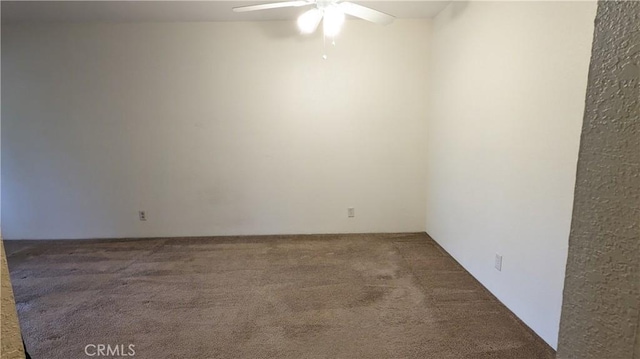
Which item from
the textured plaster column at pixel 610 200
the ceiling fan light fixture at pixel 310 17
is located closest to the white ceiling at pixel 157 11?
the ceiling fan light fixture at pixel 310 17

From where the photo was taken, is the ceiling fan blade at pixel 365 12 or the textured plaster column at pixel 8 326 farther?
the ceiling fan blade at pixel 365 12

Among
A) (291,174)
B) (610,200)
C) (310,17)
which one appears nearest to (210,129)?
(291,174)

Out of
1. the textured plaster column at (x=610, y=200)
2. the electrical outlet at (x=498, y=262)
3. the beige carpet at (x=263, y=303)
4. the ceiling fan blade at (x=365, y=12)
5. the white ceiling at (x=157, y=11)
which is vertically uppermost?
the white ceiling at (x=157, y=11)

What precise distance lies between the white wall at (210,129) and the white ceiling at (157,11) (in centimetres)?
13

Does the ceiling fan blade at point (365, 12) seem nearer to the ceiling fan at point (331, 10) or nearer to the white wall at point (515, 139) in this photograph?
the ceiling fan at point (331, 10)

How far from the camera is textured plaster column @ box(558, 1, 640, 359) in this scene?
0.44 meters

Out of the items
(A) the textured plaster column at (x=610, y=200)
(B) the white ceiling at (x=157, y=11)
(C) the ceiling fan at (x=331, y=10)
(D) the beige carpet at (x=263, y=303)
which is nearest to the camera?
(A) the textured plaster column at (x=610, y=200)

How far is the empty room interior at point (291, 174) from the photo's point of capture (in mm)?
1839

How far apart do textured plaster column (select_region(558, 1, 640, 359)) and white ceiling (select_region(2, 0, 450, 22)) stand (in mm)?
2834

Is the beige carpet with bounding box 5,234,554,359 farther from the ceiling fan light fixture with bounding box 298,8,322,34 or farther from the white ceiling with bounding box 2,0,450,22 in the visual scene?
the white ceiling with bounding box 2,0,450,22

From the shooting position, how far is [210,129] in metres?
3.55

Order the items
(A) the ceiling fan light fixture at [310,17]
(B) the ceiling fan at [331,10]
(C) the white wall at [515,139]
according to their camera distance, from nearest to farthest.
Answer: (C) the white wall at [515,139] → (B) the ceiling fan at [331,10] → (A) the ceiling fan light fixture at [310,17]

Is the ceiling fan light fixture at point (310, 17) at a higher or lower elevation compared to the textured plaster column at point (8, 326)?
higher

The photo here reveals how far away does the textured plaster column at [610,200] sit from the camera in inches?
17.4
